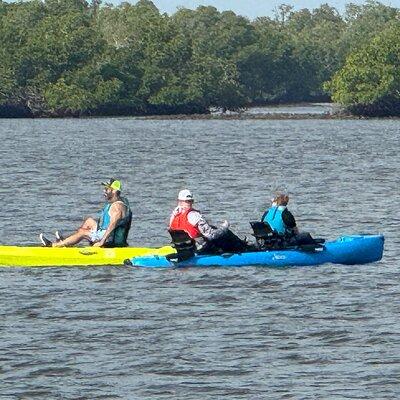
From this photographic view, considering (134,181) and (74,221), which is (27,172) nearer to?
(134,181)

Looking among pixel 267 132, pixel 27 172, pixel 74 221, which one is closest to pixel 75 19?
pixel 267 132

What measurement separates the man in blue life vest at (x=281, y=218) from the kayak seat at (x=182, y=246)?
1365mm

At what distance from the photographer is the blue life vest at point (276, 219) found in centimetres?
2687

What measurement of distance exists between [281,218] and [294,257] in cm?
85

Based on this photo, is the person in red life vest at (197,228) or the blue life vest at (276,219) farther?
the blue life vest at (276,219)

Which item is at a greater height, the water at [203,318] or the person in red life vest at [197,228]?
the person in red life vest at [197,228]

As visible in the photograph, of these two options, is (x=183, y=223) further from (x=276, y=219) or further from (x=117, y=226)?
(x=276, y=219)

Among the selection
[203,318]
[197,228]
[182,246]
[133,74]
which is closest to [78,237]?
[182,246]

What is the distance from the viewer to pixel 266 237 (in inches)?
1070

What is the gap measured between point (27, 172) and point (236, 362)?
4032 centimetres

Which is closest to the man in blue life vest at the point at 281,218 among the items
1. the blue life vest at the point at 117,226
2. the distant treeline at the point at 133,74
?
the blue life vest at the point at 117,226

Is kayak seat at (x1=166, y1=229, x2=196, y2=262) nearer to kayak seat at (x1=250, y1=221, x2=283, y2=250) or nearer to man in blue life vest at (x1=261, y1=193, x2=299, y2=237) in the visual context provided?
kayak seat at (x1=250, y1=221, x2=283, y2=250)

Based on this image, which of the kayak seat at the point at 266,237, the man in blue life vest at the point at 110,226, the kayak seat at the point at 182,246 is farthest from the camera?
the man in blue life vest at the point at 110,226

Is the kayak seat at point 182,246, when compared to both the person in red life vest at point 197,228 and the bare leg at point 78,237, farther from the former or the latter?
the bare leg at point 78,237
